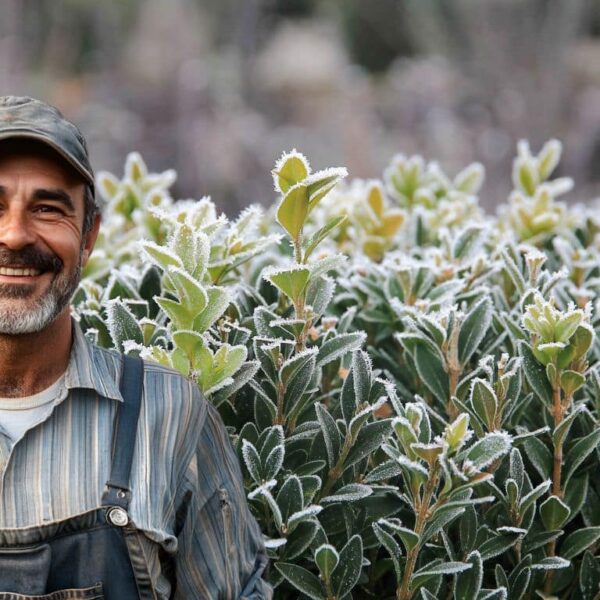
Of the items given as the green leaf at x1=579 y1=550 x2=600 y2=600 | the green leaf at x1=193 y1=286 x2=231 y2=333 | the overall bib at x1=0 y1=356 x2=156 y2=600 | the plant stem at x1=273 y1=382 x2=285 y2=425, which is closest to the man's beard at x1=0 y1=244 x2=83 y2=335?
the overall bib at x1=0 y1=356 x2=156 y2=600

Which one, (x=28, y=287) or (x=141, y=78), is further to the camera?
(x=141, y=78)

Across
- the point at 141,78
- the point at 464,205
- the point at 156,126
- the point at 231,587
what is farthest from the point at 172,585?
the point at 141,78

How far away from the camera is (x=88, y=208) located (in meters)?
1.84

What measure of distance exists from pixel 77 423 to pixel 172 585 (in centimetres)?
30

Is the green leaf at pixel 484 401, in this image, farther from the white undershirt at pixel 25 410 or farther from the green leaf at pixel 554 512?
the white undershirt at pixel 25 410

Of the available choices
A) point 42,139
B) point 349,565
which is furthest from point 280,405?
point 42,139

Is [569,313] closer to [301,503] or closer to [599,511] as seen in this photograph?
[599,511]

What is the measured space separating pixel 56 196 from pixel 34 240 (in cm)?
8

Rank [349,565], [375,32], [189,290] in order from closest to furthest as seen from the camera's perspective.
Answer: [189,290] < [349,565] < [375,32]

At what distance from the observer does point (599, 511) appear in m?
2.35

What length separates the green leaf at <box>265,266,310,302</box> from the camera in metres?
2.10

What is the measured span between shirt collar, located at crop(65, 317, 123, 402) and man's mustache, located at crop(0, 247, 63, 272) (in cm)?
15

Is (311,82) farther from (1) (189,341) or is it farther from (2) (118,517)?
(2) (118,517)

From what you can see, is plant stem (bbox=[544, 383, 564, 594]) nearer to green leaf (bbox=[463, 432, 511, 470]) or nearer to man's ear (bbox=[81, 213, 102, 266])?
green leaf (bbox=[463, 432, 511, 470])
